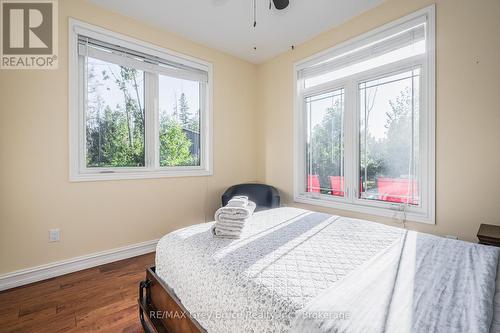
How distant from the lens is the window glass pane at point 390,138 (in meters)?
2.28

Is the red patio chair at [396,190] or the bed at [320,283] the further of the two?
the red patio chair at [396,190]

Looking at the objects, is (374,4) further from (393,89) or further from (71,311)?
(71,311)

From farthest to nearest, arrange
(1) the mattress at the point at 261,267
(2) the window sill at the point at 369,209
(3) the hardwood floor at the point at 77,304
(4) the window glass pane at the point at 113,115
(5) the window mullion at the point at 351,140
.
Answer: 1. (5) the window mullion at the point at 351,140
2. (4) the window glass pane at the point at 113,115
3. (2) the window sill at the point at 369,209
4. (3) the hardwood floor at the point at 77,304
5. (1) the mattress at the point at 261,267

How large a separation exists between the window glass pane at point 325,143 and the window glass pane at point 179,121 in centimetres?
155

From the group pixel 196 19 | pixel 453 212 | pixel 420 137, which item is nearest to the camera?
pixel 453 212

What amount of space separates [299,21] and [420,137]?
1.77 metres

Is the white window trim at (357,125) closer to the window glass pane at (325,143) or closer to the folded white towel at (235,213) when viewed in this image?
the window glass pane at (325,143)

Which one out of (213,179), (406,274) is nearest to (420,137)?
(406,274)

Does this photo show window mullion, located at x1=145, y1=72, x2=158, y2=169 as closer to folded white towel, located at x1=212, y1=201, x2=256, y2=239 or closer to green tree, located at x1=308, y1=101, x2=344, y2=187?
folded white towel, located at x1=212, y1=201, x2=256, y2=239

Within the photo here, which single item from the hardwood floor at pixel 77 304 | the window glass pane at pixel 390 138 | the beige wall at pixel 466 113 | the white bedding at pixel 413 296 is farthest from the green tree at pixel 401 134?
the hardwood floor at pixel 77 304

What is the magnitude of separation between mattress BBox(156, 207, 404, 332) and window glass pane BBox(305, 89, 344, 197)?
49.3 inches

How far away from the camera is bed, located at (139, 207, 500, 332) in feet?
2.48

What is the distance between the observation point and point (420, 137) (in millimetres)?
2195

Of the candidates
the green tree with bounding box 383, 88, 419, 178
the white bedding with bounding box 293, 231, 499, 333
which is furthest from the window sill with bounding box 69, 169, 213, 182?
the white bedding with bounding box 293, 231, 499, 333
